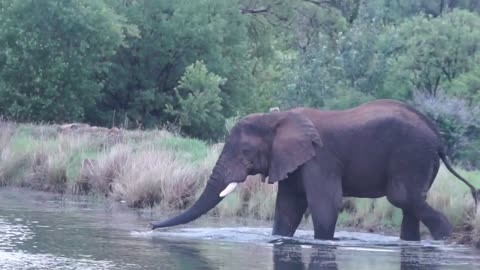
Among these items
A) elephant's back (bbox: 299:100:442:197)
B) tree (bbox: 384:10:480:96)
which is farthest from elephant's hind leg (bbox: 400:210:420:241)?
tree (bbox: 384:10:480:96)

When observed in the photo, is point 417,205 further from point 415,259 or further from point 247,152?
point 247,152

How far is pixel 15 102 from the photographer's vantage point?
1372 inches

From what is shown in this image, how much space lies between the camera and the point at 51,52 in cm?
3512

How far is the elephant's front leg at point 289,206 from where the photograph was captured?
17.8 meters

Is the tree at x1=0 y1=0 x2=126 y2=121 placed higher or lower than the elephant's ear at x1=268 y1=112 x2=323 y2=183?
higher

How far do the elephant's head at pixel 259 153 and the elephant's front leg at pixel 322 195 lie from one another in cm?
22

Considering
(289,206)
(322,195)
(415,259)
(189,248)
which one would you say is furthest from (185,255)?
(415,259)

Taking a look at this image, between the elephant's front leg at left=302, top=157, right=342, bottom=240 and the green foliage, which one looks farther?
the green foliage

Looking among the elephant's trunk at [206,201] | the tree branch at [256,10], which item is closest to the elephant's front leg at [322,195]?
the elephant's trunk at [206,201]

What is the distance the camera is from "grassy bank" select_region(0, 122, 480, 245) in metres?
19.6

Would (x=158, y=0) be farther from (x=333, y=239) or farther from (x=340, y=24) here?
(x=333, y=239)

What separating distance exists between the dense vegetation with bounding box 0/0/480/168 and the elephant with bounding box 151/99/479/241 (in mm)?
8369

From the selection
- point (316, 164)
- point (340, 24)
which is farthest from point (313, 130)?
point (340, 24)

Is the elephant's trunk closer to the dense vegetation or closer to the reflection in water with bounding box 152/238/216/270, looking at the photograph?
the reflection in water with bounding box 152/238/216/270
